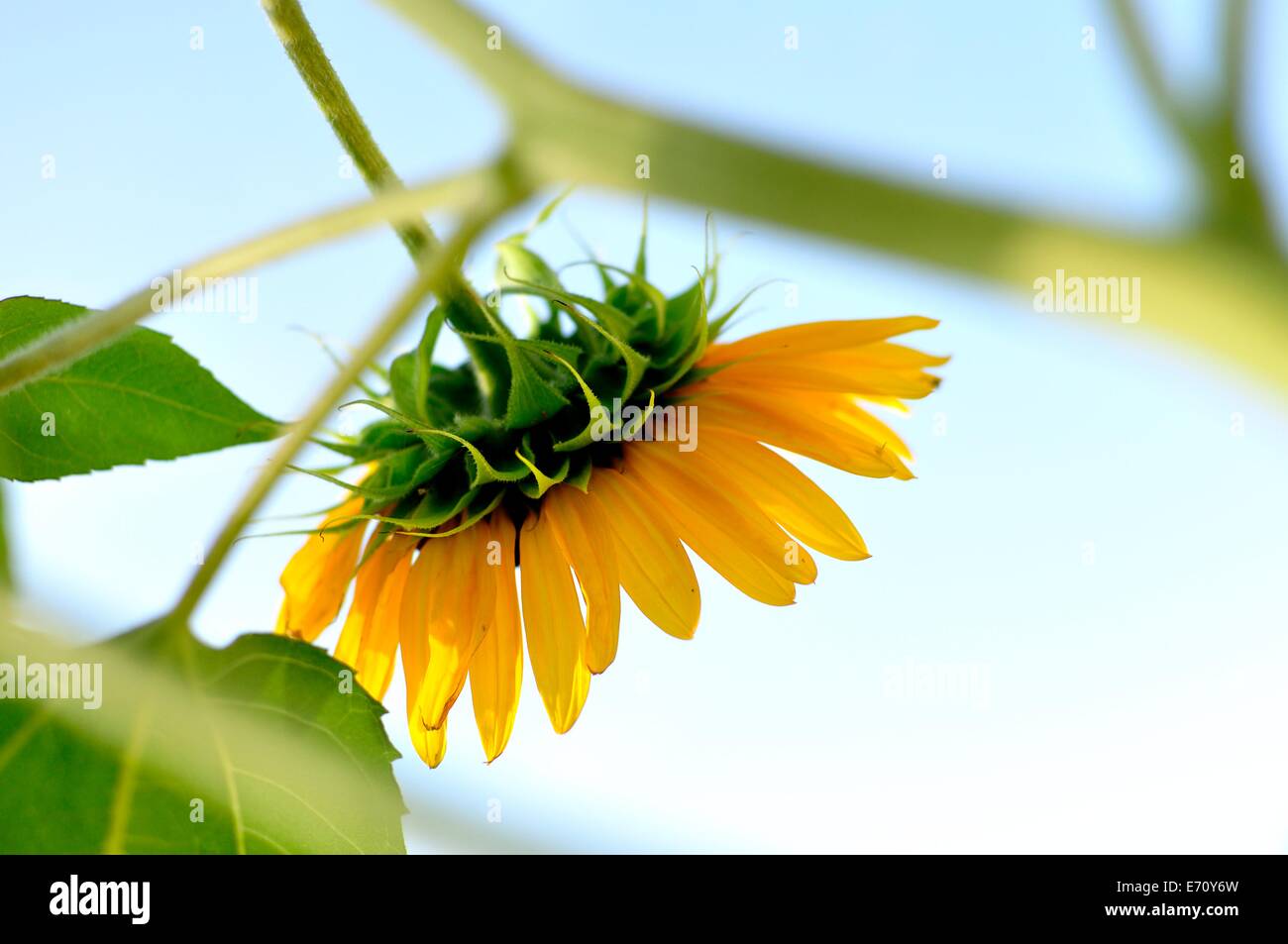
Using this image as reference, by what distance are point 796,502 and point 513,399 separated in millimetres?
238

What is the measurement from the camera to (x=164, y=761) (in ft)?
2.66

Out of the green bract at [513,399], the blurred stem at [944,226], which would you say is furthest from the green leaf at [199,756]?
the blurred stem at [944,226]

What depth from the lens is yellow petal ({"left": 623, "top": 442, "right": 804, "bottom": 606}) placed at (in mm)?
891

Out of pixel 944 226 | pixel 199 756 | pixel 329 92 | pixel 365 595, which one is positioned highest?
pixel 329 92

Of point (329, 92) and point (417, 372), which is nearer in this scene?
point (329, 92)

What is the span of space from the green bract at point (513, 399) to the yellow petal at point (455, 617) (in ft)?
0.10

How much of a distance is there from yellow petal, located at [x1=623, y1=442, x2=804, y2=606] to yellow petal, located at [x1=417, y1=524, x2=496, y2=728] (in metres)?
0.14

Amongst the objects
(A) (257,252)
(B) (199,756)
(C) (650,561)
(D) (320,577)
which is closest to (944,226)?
(A) (257,252)

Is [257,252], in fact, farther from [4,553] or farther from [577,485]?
A: [4,553]

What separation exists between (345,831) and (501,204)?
1.61 ft

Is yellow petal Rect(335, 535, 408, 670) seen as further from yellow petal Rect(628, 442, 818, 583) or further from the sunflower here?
yellow petal Rect(628, 442, 818, 583)

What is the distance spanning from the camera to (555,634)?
0.89 metres
